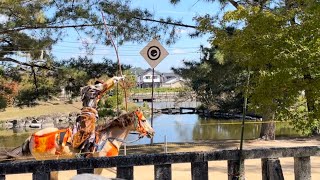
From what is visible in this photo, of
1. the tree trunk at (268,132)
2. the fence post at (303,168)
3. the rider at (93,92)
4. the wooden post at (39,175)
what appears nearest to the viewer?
the wooden post at (39,175)

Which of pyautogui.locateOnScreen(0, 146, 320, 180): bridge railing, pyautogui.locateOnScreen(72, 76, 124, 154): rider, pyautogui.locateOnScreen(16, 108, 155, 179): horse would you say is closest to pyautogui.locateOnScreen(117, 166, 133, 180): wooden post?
pyautogui.locateOnScreen(0, 146, 320, 180): bridge railing

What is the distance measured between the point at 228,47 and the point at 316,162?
480 centimetres

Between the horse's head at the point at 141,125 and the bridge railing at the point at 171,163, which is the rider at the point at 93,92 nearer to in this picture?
the horse's head at the point at 141,125

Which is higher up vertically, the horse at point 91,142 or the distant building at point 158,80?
the distant building at point 158,80

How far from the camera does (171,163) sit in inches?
109

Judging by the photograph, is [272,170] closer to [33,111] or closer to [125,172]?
[125,172]

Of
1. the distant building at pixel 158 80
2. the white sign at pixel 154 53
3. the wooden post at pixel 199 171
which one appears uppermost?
the distant building at pixel 158 80

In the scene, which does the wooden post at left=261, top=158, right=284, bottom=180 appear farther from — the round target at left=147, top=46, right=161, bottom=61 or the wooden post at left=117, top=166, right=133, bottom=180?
the round target at left=147, top=46, right=161, bottom=61

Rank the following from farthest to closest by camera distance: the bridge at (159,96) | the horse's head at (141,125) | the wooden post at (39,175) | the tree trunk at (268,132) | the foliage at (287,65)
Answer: the bridge at (159,96), the tree trunk at (268,132), the horse's head at (141,125), the foliage at (287,65), the wooden post at (39,175)

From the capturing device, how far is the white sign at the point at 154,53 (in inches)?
386

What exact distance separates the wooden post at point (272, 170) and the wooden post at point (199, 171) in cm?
48

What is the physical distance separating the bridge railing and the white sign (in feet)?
22.7

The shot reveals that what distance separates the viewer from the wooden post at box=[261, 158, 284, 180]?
293 centimetres

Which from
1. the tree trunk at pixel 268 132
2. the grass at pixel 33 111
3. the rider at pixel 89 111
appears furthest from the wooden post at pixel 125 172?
the grass at pixel 33 111
